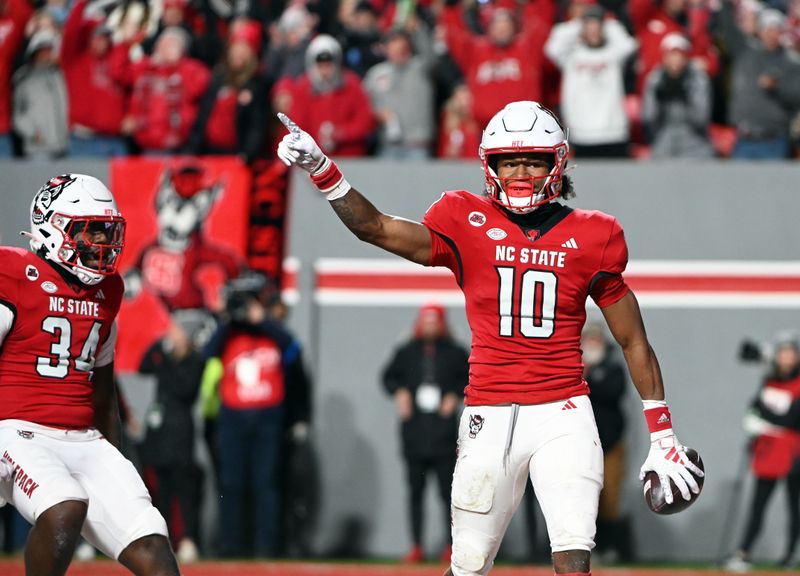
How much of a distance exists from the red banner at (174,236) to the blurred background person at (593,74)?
282 centimetres

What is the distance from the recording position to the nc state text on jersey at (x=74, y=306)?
562cm

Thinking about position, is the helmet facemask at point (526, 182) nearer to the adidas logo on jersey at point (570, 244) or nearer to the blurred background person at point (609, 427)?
the adidas logo on jersey at point (570, 244)

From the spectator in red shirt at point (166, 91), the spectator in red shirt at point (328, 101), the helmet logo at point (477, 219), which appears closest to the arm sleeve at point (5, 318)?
Answer: the helmet logo at point (477, 219)

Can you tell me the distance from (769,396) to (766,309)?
3.05 feet

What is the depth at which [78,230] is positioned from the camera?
5.68 m

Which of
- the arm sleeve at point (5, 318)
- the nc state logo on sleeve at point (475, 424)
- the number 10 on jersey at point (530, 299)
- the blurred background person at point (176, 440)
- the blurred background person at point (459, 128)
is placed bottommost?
the blurred background person at point (176, 440)

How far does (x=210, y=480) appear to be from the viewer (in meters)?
11.4

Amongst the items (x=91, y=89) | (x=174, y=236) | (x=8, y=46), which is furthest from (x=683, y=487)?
(x=8, y=46)

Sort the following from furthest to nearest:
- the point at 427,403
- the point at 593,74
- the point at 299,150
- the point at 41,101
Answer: the point at 41,101 → the point at 593,74 → the point at 427,403 → the point at 299,150

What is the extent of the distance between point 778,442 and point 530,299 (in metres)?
5.93

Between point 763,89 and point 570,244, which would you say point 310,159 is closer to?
point 570,244

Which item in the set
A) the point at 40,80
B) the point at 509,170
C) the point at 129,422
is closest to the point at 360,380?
the point at 129,422

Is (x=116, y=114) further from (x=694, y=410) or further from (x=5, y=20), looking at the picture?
(x=694, y=410)

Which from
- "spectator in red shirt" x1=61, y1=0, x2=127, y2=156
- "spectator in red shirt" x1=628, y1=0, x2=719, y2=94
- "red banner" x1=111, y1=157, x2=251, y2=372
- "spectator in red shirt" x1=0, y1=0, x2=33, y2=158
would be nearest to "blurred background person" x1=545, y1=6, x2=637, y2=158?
"spectator in red shirt" x1=628, y1=0, x2=719, y2=94
